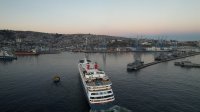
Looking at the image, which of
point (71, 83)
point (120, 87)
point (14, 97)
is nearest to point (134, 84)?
point (120, 87)

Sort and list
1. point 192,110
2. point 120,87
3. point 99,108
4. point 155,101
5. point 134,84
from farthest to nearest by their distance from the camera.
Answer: point 134,84, point 120,87, point 155,101, point 192,110, point 99,108

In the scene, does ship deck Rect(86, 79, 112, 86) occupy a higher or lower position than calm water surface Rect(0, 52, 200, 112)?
higher

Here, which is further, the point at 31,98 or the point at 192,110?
the point at 31,98

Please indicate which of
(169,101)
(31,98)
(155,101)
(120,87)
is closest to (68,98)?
(31,98)

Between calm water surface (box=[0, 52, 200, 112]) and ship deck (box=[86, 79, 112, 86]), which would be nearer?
ship deck (box=[86, 79, 112, 86])

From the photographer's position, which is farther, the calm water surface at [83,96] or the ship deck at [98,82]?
the calm water surface at [83,96]

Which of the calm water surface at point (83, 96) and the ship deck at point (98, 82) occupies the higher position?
the ship deck at point (98, 82)

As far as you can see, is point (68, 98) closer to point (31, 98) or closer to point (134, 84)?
point (31, 98)

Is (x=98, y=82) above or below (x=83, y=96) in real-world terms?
above

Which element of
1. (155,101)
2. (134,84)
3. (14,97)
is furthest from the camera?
(134,84)

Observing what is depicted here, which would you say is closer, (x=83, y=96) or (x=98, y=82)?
(x=98, y=82)
